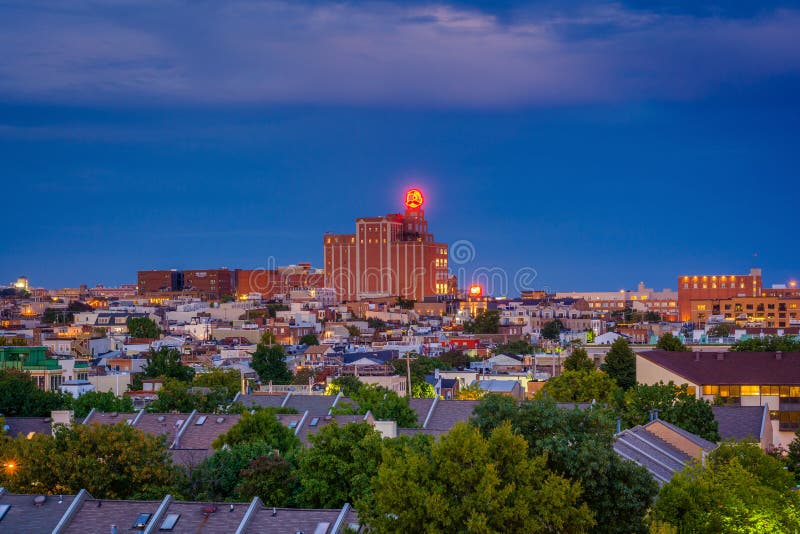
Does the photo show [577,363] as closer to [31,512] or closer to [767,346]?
[767,346]

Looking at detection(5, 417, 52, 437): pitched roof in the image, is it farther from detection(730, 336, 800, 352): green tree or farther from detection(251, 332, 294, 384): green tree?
detection(730, 336, 800, 352): green tree

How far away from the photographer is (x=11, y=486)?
39.2 m

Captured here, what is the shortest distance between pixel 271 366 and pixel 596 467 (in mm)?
86975

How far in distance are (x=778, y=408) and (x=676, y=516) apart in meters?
46.3

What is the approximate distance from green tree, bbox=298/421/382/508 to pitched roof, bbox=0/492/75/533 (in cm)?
779

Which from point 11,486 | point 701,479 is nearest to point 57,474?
point 11,486

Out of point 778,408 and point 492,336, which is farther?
point 492,336

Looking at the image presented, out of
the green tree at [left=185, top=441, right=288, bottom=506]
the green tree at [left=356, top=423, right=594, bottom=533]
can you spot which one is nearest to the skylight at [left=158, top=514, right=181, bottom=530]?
the green tree at [left=356, top=423, right=594, bottom=533]

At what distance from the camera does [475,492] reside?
28000 mm

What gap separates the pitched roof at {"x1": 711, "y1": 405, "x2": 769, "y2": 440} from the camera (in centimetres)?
5741

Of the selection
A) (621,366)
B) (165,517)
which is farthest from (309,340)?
(165,517)

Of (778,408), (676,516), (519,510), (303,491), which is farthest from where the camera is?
(778,408)

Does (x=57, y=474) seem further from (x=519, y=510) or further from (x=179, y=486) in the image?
(x=519, y=510)

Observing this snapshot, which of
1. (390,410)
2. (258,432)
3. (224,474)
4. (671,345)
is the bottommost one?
(224,474)
